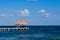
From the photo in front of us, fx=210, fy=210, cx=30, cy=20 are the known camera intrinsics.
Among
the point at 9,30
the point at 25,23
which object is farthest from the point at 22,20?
the point at 9,30

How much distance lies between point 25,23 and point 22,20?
2.63 meters

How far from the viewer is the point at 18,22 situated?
129000 millimetres

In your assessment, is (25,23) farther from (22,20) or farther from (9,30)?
(9,30)

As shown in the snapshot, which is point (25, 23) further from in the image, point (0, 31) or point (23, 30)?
point (0, 31)

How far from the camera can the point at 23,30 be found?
131m

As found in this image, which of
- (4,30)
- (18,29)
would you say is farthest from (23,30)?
(4,30)

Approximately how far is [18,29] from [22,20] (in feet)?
20.1

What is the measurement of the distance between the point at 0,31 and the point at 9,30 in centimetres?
645

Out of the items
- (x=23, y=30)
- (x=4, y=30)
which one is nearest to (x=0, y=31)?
(x=4, y=30)

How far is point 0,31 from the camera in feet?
422

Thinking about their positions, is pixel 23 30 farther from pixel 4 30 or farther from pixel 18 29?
pixel 4 30

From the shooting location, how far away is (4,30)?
133 metres

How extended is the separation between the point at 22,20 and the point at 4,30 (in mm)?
13497

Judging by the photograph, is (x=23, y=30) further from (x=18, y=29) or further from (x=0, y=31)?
(x=0, y=31)
